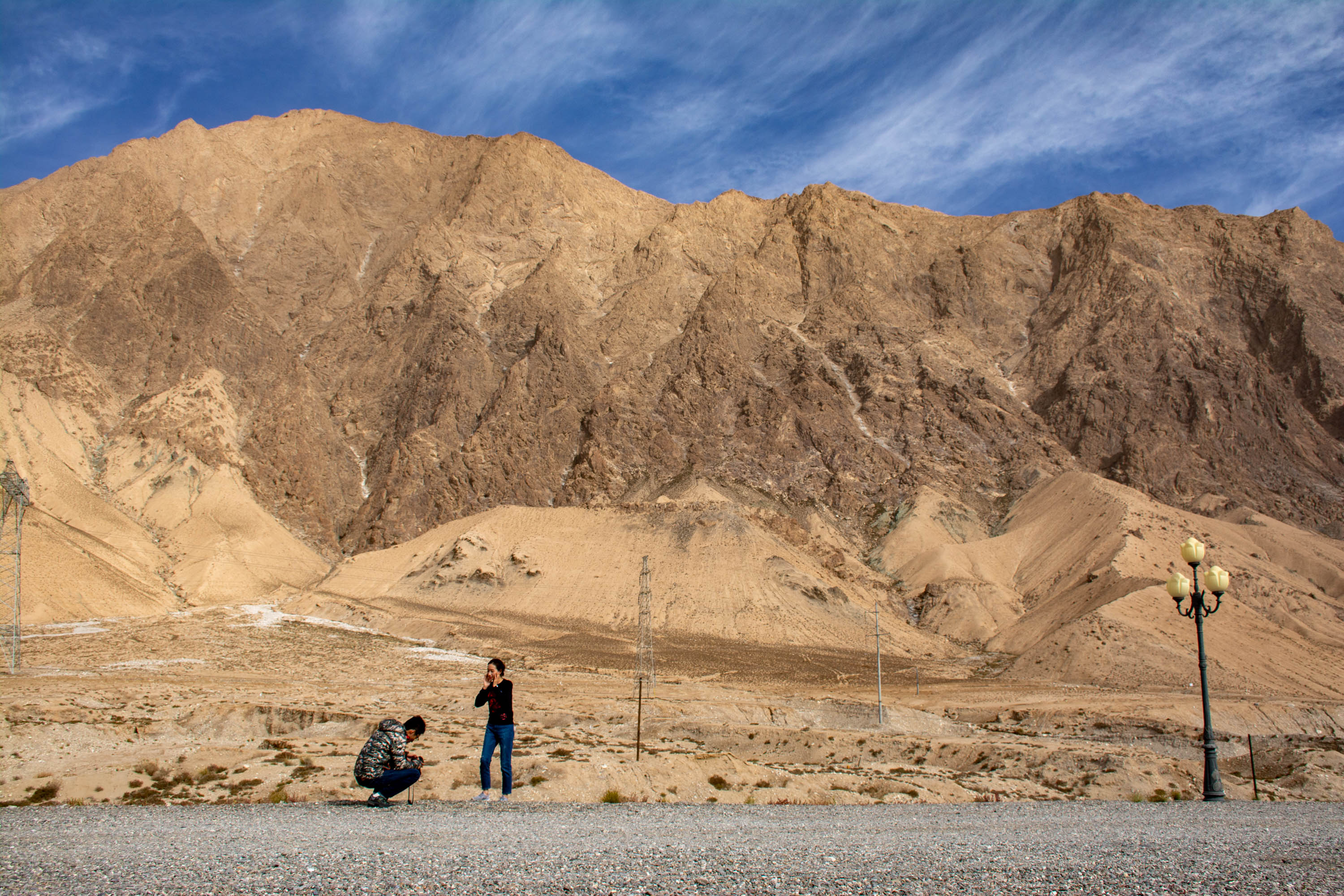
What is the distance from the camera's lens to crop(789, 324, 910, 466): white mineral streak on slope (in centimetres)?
9362

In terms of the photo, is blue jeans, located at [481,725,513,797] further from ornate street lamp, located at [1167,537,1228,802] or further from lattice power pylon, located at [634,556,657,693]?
lattice power pylon, located at [634,556,657,693]

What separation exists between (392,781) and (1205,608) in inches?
530

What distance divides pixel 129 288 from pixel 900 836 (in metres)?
111

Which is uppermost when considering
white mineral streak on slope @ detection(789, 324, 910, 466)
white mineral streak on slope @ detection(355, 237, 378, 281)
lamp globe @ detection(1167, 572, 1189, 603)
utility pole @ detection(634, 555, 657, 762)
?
white mineral streak on slope @ detection(355, 237, 378, 281)

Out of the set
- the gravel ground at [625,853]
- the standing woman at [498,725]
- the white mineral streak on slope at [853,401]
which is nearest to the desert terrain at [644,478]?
the white mineral streak on slope at [853,401]

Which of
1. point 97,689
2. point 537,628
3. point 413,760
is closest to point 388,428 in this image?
point 537,628

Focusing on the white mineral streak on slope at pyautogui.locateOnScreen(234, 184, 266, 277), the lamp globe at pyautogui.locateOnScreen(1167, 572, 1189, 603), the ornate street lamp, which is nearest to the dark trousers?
the ornate street lamp

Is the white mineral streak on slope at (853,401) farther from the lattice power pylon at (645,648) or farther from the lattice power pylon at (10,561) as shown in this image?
the lattice power pylon at (10,561)

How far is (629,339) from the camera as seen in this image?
360 feet

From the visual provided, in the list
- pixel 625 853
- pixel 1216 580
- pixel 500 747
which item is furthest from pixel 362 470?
pixel 625 853

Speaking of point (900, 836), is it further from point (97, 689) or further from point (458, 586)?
point (458, 586)

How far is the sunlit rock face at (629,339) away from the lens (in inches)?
3536

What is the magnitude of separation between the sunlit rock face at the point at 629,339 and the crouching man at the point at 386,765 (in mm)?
71694

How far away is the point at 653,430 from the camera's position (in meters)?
95.2
